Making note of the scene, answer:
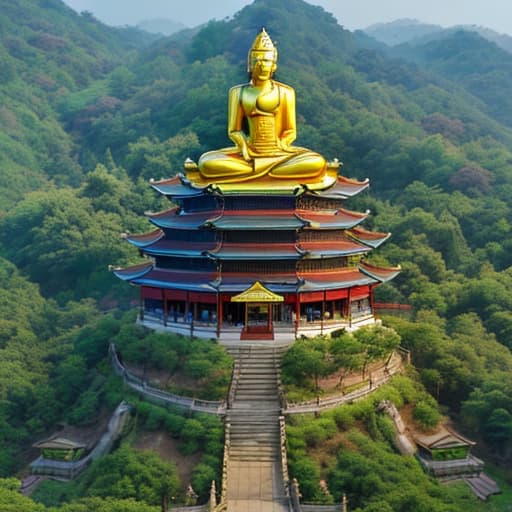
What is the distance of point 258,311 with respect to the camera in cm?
2684

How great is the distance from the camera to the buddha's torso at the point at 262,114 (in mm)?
28688

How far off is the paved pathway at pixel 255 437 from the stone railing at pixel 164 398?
20.7 inches

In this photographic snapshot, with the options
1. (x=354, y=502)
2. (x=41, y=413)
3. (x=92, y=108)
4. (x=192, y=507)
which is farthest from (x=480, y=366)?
(x=92, y=108)

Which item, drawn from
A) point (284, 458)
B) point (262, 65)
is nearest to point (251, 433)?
point (284, 458)

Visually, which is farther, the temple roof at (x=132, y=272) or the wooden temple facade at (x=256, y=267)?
the temple roof at (x=132, y=272)

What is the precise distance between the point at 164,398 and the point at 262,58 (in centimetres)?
1289

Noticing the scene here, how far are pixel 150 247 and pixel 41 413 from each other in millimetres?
6930

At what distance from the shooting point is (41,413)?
26.6 metres

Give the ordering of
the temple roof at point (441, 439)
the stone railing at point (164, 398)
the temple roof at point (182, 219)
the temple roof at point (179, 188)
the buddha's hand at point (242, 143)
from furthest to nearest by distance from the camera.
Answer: the buddha's hand at point (242, 143) < the temple roof at point (179, 188) < the temple roof at point (182, 219) < the temple roof at point (441, 439) < the stone railing at point (164, 398)

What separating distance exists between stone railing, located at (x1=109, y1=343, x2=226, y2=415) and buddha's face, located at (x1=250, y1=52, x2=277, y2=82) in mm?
11551

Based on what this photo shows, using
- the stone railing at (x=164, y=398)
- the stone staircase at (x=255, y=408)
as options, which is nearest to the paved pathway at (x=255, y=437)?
the stone staircase at (x=255, y=408)

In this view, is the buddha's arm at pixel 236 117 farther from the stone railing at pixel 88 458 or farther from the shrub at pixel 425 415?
the shrub at pixel 425 415

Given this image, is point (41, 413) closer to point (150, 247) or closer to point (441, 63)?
point (150, 247)

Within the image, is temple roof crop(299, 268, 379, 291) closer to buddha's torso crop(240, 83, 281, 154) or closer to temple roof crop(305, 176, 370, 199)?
temple roof crop(305, 176, 370, 199)
